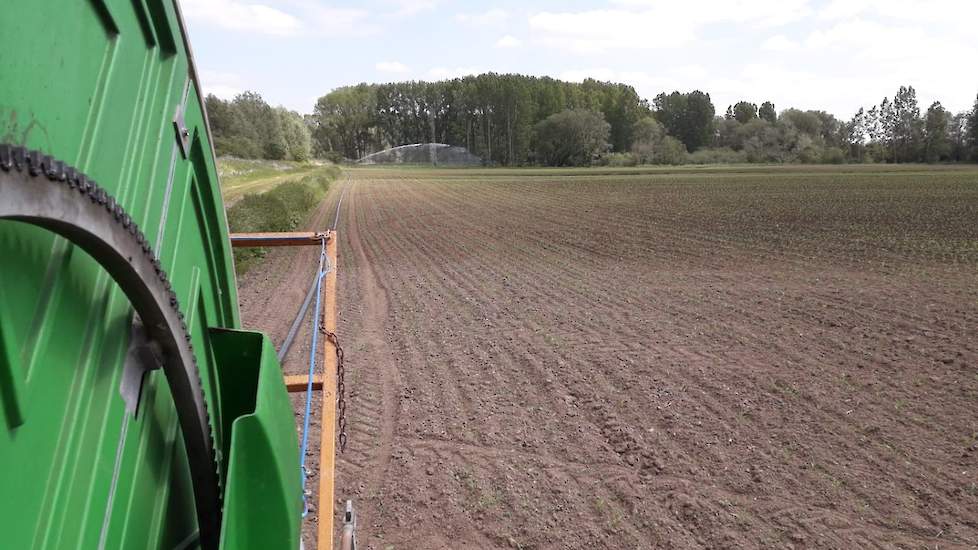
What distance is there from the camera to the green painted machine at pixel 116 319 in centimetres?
96

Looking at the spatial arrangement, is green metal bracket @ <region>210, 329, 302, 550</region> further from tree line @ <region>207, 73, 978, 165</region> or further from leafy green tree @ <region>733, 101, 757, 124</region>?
leafy green tree @ <region>733, 101, 757, 124</region>

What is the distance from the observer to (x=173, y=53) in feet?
5.47

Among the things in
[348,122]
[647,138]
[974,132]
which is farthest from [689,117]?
[348,122]

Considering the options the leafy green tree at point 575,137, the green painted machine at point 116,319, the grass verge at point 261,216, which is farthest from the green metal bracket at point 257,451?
the leafy green tree at point 575,137

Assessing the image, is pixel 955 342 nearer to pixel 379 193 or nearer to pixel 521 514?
pixel 521 514

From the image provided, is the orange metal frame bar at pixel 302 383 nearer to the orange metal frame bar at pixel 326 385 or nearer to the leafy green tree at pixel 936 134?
the orange metal frame bar at pixel 326 385

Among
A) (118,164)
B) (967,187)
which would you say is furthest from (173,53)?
(967,187)

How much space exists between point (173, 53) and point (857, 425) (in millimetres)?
6133

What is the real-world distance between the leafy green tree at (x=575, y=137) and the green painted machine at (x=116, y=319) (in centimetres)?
10465

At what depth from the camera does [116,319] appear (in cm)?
127

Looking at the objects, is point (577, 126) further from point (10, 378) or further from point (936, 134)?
point (10, 378)

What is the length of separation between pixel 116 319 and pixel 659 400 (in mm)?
5868

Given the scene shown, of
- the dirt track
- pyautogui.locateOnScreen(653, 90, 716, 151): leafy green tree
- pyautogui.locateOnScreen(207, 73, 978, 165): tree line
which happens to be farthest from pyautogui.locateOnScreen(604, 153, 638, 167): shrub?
the dirt track

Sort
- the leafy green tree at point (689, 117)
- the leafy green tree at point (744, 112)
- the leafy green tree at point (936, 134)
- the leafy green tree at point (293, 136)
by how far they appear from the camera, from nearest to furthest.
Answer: the leafy green tree at point (936, 134) → the leafy green tree at point (293, 136) → the leafy green tree at point (689, 117) → the leafy green tree at point (744, 112)
